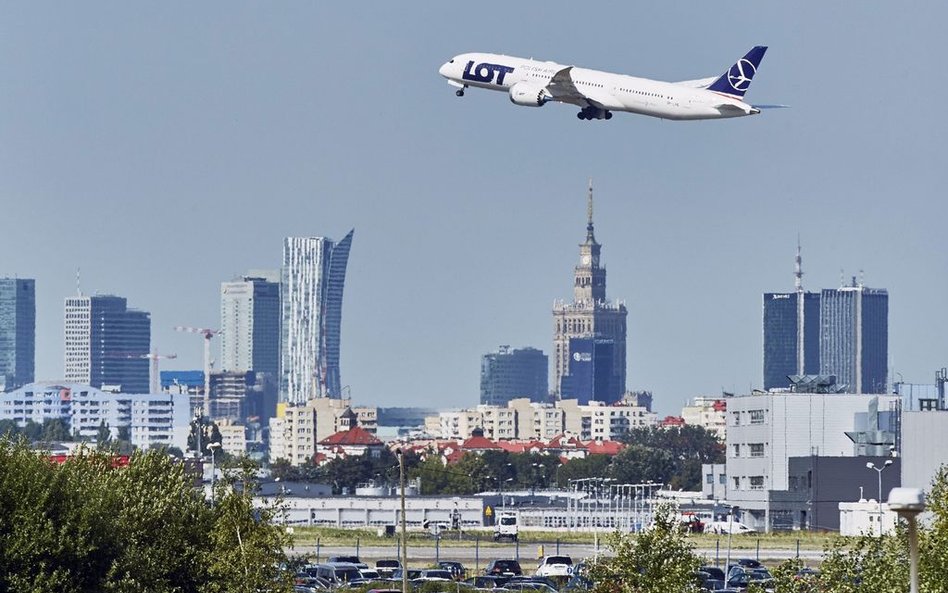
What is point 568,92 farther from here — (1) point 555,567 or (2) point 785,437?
(2) point 785,437

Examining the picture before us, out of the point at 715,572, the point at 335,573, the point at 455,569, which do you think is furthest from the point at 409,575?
the point at 715,572

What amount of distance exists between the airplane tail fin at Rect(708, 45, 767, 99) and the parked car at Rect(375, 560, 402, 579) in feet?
125

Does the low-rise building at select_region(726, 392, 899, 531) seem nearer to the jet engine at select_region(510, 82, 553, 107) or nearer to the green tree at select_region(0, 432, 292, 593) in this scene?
the jet engine at select_region(510, 82, 553, 107)

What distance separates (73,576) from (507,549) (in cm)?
7304

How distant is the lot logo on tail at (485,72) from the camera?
141 metres

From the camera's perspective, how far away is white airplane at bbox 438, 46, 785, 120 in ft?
428

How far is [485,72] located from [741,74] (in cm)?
1691

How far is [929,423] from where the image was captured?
14650 centimetres

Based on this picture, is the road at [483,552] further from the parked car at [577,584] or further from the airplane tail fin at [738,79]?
the airplane tail fin at [738,79]

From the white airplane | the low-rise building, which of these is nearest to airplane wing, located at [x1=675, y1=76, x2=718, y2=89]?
the white airplane

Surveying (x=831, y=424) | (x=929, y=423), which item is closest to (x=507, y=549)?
(x=929, y=423)

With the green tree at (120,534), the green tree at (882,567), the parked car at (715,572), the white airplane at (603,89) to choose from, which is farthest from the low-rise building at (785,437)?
the green tree at (882,567)

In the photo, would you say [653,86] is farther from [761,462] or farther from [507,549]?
[761,462]

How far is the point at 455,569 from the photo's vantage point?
113062 mm
